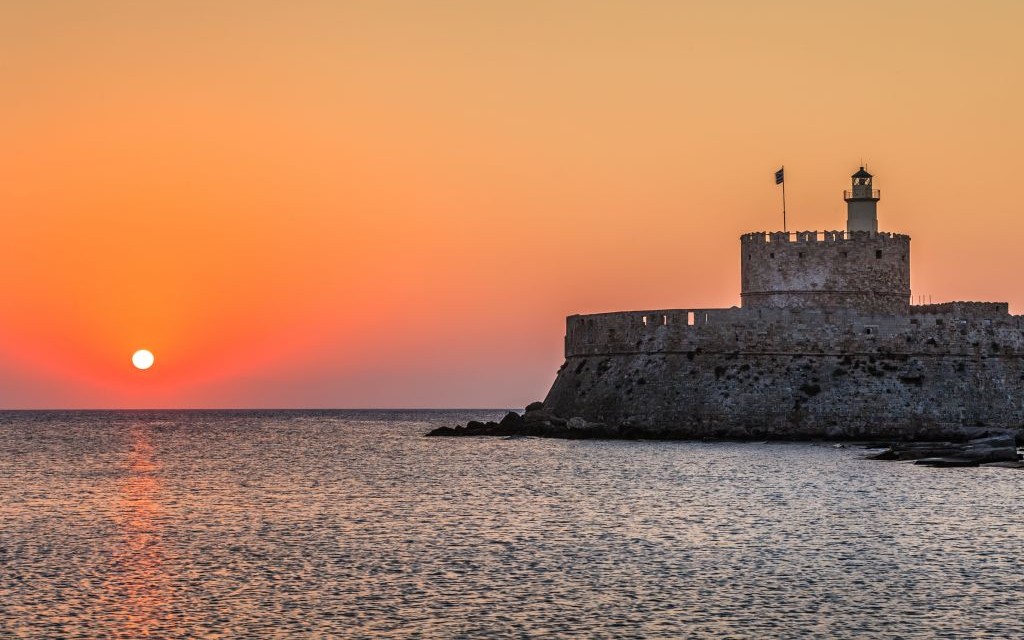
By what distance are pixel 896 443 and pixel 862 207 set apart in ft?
46.7

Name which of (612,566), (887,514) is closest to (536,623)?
(612,566)

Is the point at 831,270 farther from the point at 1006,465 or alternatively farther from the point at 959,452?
the point at 1006,465

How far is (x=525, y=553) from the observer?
2105 centimetres

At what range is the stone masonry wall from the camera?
49906mm

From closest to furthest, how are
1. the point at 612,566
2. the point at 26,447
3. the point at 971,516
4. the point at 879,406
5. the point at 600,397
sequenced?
the point at 612,566, the point at 971,516, the point at 879,406, the point at 600,397, the point at 26,447

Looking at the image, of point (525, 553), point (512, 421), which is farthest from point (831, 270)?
point (525, 553)

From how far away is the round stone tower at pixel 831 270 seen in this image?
183ft

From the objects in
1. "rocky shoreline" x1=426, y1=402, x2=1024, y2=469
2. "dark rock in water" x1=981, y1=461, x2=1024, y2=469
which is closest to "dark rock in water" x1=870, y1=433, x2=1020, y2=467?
"rocky shoreline" x1=426, y1=402, x2=1024, y2=469

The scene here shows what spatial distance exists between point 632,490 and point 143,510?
11223 mm

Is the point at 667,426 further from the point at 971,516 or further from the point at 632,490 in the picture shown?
the point at 971,516

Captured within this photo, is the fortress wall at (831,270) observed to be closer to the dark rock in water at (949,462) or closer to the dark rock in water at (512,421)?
the dark rock in water at (512,421)

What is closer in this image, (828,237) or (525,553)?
(525,553)

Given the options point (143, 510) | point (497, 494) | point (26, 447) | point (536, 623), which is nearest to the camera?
point (536, 623)

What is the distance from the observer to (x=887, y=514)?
85.6ft
